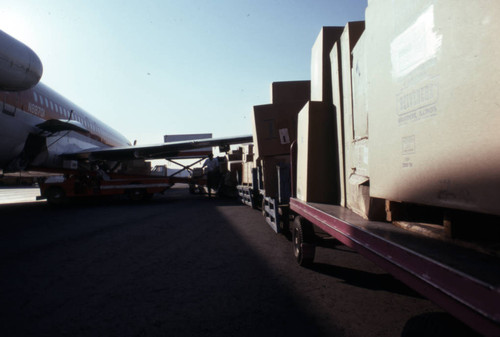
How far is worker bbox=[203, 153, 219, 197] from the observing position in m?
Answer: 12.5

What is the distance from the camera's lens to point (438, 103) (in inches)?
48.3

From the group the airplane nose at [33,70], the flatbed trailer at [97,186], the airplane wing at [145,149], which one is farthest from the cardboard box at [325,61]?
the flatbed trailer at [97,186]

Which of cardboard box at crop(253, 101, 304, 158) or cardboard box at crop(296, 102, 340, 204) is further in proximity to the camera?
cardboard box at crop(253, 101, 304, 158)

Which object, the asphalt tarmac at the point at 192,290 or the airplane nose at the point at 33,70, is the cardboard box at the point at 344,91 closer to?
the asphalt tarmac at the point at 192,290

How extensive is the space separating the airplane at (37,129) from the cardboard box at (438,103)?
6056 millimetres

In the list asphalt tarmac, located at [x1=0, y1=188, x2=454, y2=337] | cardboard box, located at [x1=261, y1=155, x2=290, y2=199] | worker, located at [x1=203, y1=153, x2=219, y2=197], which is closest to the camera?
asphalt tarmac, located at [x1=0, y1=188, x2=454, y2=337]

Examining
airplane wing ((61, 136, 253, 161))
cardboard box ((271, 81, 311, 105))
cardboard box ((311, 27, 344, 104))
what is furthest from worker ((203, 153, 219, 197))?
cardboard box ((311, 27, 344, 104))

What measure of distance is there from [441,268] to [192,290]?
6.97 feet

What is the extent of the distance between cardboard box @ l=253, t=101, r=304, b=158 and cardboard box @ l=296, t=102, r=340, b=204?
5.88ft

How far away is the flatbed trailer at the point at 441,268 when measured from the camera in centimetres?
79

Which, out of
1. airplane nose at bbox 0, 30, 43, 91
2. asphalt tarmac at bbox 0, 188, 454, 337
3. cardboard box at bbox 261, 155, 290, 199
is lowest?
asphalt tarmac at bbox 0, 188, 454, 337

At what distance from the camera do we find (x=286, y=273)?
2.99 metres

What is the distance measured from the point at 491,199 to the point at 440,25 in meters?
0.73

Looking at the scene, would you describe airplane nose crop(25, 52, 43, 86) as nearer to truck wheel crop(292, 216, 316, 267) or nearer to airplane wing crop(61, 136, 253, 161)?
airplane wing crop(61, 136, 253, 161)
